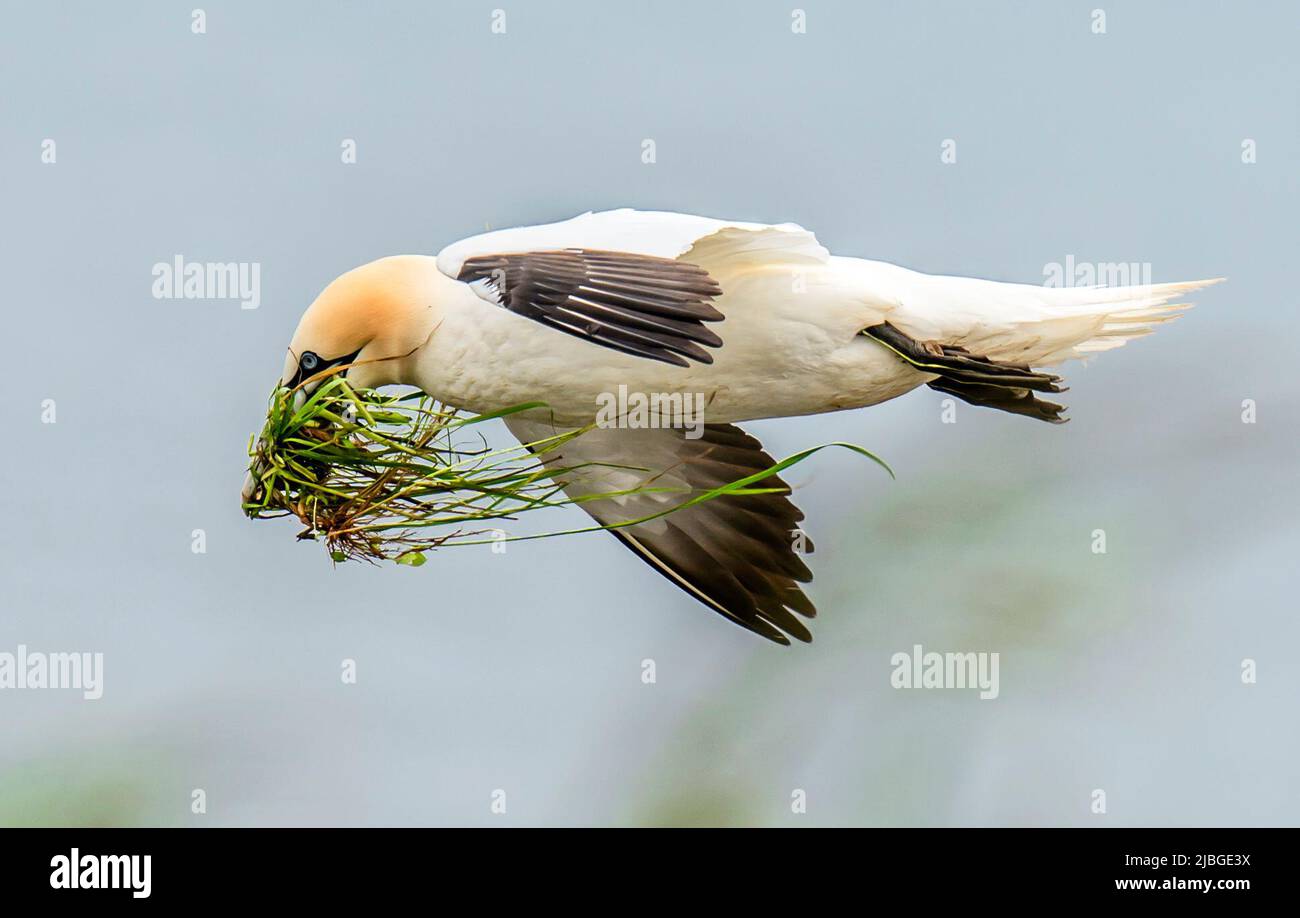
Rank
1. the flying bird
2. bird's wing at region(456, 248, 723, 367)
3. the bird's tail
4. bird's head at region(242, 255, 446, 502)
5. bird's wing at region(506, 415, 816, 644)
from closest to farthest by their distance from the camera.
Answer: bird's wing at region(456, 248, 723, 367) → the flying bird → bird's head at region(242, 255, 446, 502) → the bird's tail → bird's wing at region(506, 415, 816, 644)

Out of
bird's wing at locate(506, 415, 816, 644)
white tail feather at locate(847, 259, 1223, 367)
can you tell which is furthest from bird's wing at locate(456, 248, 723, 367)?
bird's wing at locate(506, 415, 816, 644)

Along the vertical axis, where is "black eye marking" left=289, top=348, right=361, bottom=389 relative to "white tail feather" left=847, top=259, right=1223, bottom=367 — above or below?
below

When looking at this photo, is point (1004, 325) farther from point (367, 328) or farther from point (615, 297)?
point (367, 328)

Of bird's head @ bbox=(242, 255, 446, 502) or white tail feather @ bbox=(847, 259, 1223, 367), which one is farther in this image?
white tail feather @ bbox=(847, 259, 1223, 367)

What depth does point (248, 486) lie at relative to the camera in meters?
5.50

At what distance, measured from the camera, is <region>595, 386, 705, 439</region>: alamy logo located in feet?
18.1

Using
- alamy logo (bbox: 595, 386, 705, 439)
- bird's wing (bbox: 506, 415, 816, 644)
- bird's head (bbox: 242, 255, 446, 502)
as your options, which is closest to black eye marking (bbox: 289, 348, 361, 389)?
bird's head (bbox: 242, 255, 446, 502)

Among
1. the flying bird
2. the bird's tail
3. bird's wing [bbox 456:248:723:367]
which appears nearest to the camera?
bird's wing [bbox 456:248:723:367]

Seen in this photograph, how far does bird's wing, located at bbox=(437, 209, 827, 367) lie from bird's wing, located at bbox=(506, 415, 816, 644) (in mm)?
955

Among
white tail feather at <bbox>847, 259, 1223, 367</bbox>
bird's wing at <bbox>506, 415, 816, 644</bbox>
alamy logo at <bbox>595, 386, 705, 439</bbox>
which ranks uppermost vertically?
white tail feather at <bbox>847, 259, 1223, 367</bbox>

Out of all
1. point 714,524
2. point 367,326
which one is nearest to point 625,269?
point 367,326

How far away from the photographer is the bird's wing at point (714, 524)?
6.50m

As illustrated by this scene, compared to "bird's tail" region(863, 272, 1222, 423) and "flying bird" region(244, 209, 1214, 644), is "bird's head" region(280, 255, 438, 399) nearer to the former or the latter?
"flying bird" region(244, 209, 1214, 644)

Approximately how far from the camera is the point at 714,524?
6613 millimetres
